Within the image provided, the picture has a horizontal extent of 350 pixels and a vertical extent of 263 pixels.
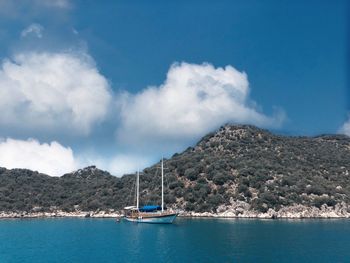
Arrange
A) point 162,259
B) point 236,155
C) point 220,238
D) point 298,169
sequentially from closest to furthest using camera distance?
point 162,259 → point 220,238 → point 298,169 → point 236,155

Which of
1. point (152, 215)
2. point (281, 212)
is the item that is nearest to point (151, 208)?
point (152, 215)

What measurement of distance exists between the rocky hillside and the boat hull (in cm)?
1926

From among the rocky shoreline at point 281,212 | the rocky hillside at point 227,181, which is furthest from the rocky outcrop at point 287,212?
the rocky hillside at point 227,181

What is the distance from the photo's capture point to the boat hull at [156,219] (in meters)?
104

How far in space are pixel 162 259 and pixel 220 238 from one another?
61.0 ft

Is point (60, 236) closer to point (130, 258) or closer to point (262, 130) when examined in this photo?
point (130, 258)

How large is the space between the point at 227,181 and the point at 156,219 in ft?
113

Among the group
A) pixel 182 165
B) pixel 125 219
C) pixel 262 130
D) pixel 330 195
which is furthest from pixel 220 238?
pixel 262 130

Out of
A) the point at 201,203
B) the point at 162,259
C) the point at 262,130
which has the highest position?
the point at 262,130

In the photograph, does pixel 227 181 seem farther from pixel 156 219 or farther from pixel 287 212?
pixel 156 219

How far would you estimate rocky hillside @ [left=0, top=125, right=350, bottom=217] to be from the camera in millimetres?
124625

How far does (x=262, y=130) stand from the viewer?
178 metres

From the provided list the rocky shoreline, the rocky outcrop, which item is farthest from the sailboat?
the rocky outcrop

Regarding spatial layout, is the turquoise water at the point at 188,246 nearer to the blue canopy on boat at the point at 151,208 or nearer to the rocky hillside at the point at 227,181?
the blue canopy on boat at the point at 151,208
